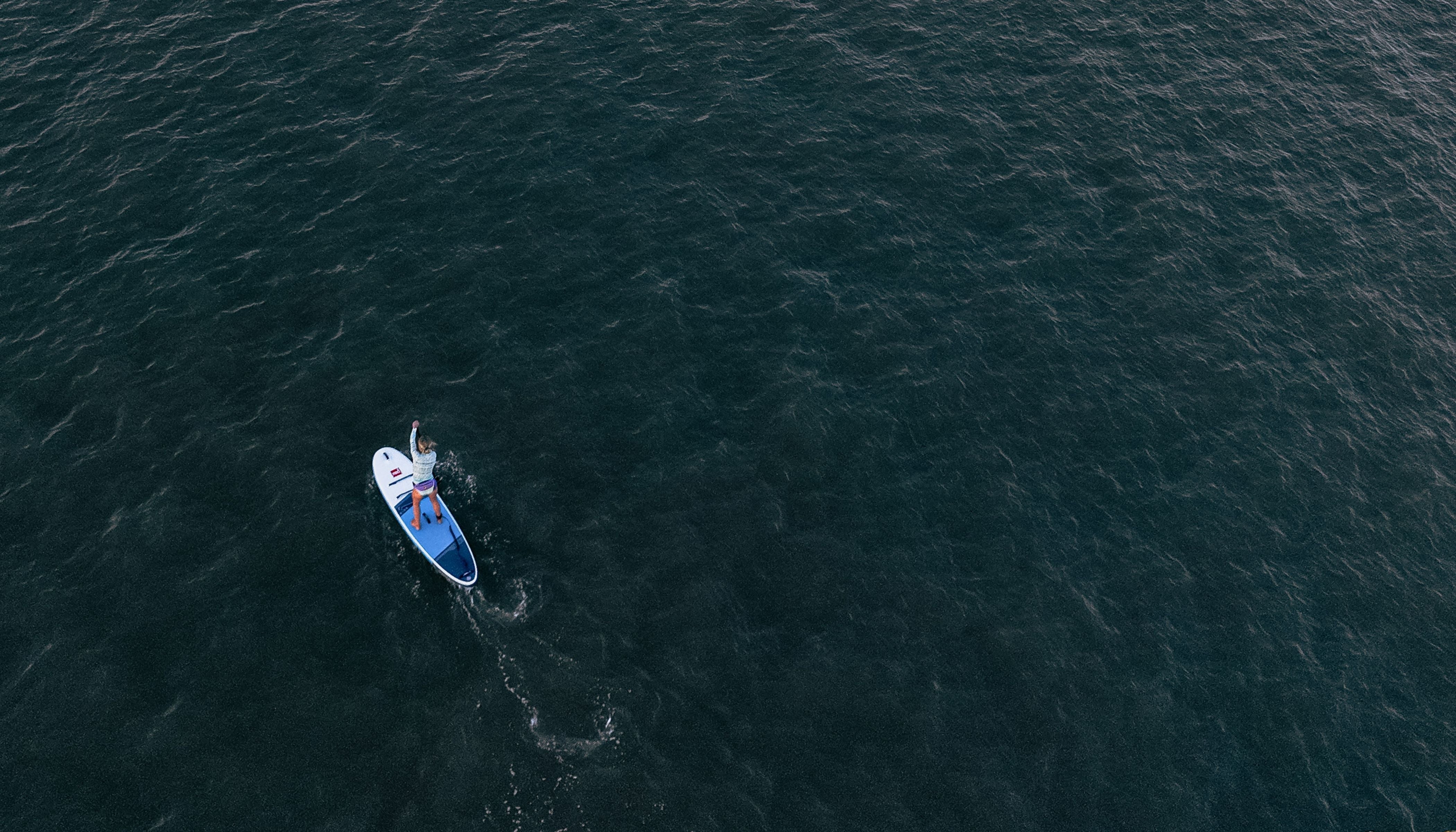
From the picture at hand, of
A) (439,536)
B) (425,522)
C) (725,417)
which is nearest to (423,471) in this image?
(425,522)

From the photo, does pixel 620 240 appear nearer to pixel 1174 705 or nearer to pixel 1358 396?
pixel 1174 705

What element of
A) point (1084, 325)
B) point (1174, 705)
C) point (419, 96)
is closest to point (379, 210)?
point (419, 96)

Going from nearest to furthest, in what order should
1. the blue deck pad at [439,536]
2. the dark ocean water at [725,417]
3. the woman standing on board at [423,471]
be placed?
the dark ocean water at [725,417]
the woman standing on board at [423,471]
the blue deck pad at [439,536]

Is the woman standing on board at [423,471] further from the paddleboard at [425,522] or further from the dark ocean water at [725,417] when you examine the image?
the dark ocean water at [725,417]

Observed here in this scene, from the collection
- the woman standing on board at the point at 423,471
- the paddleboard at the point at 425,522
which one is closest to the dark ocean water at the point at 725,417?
the paddleboard at the point at 425,522

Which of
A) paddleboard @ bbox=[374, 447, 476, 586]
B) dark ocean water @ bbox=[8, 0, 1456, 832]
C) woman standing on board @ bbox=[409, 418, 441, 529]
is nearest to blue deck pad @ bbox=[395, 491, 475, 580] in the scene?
paddleboard @ bbox=[374, 447, 476, 586]

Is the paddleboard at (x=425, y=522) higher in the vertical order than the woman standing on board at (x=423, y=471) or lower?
lower

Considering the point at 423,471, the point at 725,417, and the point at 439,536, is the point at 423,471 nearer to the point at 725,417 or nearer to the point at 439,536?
the point at 439,536
